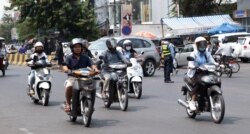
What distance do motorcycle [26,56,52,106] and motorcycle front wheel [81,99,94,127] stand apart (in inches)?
155

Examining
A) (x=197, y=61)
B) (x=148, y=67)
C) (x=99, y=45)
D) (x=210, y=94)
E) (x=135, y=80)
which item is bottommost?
(x=148, y=67)

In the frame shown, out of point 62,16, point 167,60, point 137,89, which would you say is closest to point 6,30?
point 62,16

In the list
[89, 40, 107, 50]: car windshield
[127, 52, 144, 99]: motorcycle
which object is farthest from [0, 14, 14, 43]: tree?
[127, 52, 144, 99]: motorcycle

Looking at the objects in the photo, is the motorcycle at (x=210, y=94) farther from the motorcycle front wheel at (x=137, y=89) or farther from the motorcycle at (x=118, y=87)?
the motorcycle front wheel at (x=137, y=89)

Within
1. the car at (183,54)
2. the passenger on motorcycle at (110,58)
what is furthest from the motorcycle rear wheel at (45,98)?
the car at (183,54)

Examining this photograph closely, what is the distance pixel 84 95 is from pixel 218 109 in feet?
8.33

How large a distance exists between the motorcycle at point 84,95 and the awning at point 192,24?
3611 cm

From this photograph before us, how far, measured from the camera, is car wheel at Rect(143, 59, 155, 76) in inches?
1025

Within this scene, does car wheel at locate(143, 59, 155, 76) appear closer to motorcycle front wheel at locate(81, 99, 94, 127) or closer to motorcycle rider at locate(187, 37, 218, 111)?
motorcycle rider at locate(187, 37, 218, 111)

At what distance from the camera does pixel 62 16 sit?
49.2 m

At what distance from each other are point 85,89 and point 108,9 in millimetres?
60109

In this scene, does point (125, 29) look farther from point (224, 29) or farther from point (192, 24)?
point (192, 24)

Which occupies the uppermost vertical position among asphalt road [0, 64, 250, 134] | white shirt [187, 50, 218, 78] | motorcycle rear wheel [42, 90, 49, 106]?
white shirt [187, 50, 218, 78]

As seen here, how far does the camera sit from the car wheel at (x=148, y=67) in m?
26.0
